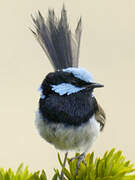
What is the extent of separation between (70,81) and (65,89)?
0.04 metres

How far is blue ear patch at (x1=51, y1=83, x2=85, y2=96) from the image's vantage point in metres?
1.42

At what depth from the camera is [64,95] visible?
57.9 inches

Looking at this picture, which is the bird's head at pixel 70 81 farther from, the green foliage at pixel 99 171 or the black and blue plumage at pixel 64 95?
the green foliage at pixel 99 171

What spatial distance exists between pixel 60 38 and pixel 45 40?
75 millimetres

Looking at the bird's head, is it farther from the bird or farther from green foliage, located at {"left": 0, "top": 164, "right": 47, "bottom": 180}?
green foliage, located at {"left": 0, "top": 164, "right": 47, "bottom": 180}

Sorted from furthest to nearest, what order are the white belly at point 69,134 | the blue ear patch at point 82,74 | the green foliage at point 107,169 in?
the white belly at point 69,134 < the blue ear patch at point 82,74 < the green foliage at point 107,169

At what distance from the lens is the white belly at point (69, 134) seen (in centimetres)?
149

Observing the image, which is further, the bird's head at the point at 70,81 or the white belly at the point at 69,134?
the white belly at the point at 69,134

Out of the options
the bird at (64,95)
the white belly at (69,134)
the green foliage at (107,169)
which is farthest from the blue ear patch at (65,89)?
the green foliage at (107,169)

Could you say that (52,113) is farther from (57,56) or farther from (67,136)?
(57,56)

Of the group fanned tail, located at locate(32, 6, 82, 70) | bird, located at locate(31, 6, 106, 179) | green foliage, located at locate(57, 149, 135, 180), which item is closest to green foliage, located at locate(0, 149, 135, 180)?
green foliage, located at locate(57, 149, 135, 180)

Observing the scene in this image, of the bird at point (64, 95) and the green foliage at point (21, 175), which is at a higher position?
the bird at point (64, 95)

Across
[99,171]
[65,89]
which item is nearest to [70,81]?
[65,89]

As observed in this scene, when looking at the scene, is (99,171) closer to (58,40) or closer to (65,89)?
(65,89)
